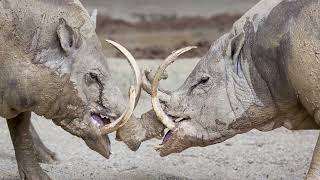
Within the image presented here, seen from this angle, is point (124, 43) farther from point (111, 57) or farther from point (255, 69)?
point (255, 69)

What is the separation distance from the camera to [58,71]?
517cm

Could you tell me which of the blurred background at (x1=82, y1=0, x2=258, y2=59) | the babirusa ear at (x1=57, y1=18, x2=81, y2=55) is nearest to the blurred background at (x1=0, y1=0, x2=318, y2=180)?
the babirusa ear at (x1=57, y1=18, x2=81, y2=55)

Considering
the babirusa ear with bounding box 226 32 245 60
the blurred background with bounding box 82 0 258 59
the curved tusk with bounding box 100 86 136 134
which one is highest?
the babirusa ear with bounding box 226 32 245 60

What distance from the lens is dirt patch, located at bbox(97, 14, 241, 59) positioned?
33.9 ft

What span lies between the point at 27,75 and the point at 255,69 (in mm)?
1163

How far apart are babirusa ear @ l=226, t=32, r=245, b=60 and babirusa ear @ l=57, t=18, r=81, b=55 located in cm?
78

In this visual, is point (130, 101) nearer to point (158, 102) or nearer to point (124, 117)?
point (124, 117)

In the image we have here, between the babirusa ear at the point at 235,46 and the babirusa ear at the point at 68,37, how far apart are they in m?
0.78

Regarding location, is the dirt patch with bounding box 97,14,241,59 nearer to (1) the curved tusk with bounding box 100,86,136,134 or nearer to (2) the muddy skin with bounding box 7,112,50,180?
(2) the muddy skin with bounding box 7,112,50,180

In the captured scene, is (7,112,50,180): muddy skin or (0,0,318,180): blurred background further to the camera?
(0,0,318,180): blurred background

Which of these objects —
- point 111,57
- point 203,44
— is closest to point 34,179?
point 111,57

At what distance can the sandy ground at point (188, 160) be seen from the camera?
6062 millimetres

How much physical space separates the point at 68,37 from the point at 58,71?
183mm

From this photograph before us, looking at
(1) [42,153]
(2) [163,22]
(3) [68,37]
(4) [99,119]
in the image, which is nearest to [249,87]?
(4) [99,119]
